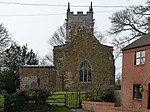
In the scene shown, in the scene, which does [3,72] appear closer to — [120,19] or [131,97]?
[120,19]

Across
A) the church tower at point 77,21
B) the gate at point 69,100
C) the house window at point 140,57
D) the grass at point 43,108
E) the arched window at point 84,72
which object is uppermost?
the church tower at point 77,21

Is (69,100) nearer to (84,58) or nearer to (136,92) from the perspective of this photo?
(136,92)

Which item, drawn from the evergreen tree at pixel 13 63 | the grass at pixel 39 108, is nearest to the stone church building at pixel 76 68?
the evergreen tree at pixel 13 63

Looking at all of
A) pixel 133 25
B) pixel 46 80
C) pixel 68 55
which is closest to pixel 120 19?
pixel 133 25

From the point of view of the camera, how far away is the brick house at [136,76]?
1172 inches

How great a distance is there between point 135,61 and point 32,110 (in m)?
10.5

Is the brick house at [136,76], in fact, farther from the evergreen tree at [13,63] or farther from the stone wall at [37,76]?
the evergreen tree at [13,63]

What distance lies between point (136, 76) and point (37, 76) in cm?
2481

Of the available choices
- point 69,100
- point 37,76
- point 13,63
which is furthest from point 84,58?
point 69,100

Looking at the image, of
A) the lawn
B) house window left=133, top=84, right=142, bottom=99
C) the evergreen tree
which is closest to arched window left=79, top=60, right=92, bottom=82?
the evergreen tree

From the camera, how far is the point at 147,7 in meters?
45.0

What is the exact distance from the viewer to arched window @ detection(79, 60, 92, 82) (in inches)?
2101

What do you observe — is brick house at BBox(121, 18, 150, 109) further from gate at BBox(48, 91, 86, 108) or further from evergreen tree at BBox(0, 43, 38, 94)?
evergreen tree at BBox(0, 43, 38, 94)

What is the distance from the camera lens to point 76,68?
53250mm
